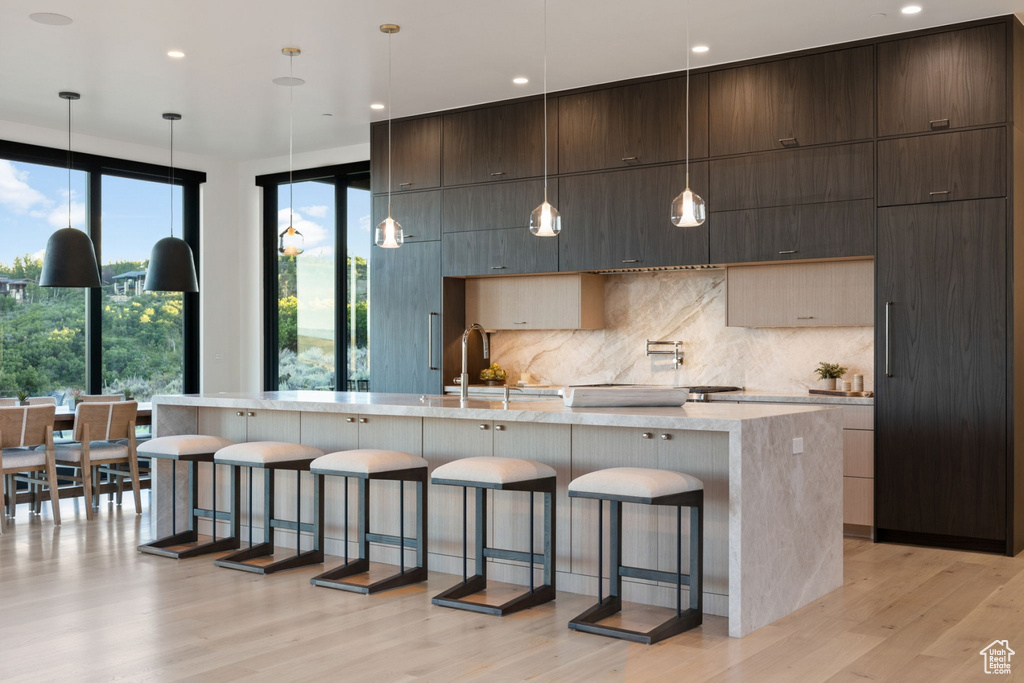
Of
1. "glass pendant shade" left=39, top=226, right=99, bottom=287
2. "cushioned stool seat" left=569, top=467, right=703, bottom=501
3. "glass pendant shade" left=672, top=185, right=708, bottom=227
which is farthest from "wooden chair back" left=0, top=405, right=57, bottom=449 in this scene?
"glass pendant shade" left=672, top=185, right=708, bottom=227

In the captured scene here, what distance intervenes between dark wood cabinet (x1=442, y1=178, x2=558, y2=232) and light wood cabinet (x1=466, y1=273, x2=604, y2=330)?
489mm

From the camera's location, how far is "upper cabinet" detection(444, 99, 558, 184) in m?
6.84

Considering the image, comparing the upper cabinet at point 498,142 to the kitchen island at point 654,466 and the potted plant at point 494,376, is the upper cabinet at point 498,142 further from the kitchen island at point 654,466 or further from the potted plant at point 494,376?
the kitchen island at point 654,466

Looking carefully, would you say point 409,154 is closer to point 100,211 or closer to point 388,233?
point 388,233

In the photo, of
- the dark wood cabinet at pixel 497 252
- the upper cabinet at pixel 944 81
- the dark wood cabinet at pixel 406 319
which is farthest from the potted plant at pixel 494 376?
the upper cabinet at pixel 944 81

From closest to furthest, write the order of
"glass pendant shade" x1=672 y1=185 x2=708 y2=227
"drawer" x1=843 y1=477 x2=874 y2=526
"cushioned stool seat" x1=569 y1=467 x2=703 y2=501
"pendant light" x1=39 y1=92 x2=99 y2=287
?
"cushioned stool seat" x1=569 y1=467 x2=703 y2=501 → "glass pendant shade" x1=672 y1=185 x2=708 y2=227 → "drawer" x1=843 y1=477 x2=874 y2=526 → "pendant light" x1=39 y1=92 x2=99 y2=287

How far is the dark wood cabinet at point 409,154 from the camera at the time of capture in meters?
7.37

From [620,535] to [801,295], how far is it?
2864 mm

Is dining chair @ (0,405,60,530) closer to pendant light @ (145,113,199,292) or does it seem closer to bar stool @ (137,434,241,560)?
bar stool @ (137,434,241,560)

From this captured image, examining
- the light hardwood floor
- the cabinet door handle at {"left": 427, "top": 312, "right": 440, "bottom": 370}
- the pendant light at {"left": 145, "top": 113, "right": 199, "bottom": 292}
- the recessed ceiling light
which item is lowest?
the light hardwood floor

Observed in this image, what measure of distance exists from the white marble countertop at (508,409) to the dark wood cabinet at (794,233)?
1.44 meters

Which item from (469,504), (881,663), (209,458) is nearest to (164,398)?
(209,458)

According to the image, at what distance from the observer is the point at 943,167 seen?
5301mm

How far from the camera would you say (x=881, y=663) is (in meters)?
3.28
